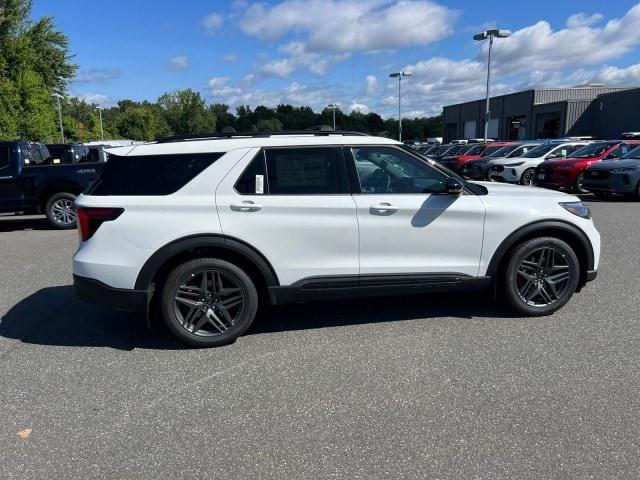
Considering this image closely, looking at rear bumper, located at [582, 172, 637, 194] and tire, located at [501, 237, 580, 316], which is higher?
rear bumper, located at [582, 172, 637, 194]

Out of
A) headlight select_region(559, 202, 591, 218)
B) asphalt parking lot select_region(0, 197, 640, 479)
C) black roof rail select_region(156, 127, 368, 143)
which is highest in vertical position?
black roof rail select_region(156, 127, 368, 143)

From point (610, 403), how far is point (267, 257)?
2.61 metres

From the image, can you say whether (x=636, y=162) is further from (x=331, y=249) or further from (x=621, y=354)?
(x=331, y=249)

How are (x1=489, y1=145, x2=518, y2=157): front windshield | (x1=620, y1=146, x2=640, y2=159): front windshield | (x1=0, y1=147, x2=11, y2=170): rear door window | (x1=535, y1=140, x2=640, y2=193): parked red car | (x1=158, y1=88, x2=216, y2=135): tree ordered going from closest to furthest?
(x1=0, y1=147, x2=11, y2=170): rear door window → (x1=620, y1=146, x2=640, y2=159): front windshield → (x1=535, y1=140, x2=640, y2=193): parked red car → (x1=489, y1=145, x2=518, y2=157): front windshield → (x1=158, y1=88, x2=216, y2=135): tree

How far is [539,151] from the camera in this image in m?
18.3

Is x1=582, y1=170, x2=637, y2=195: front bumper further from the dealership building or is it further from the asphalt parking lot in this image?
the dealership building

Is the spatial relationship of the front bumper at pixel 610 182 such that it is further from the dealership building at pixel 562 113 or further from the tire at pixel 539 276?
the dealership building at pixel 562 113

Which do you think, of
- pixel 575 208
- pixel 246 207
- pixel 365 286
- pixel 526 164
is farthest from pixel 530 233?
pixel 526 164

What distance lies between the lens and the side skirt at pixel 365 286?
13.9 feet

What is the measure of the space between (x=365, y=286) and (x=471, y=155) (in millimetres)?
20619

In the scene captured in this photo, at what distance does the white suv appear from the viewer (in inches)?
157

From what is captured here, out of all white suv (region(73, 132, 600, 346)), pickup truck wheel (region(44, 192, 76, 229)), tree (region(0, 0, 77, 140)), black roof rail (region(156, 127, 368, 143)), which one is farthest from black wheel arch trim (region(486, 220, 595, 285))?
tree (region(0, 0, 77, 140))

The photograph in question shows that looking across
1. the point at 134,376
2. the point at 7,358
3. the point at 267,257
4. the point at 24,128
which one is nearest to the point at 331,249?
the point at 267,257

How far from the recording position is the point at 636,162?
13.3 metres
